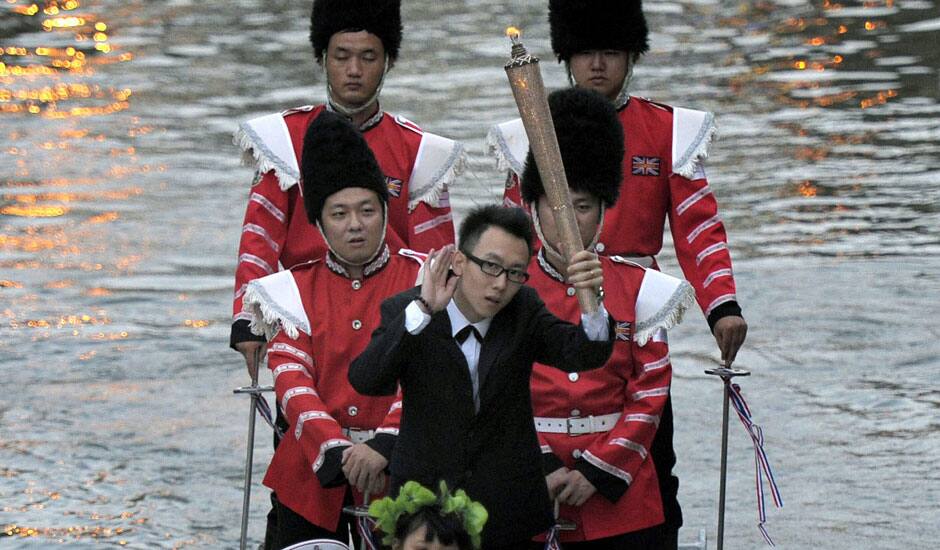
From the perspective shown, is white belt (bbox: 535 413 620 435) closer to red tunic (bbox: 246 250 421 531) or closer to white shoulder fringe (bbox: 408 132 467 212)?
red tunic (bbox: 246 250 421 531)

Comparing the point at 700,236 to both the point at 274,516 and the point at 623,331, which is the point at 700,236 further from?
the point at 274,516

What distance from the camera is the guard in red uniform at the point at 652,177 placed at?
6617mm

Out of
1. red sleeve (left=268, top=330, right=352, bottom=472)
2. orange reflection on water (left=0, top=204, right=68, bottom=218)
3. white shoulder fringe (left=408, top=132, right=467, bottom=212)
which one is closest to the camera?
red sleeve (left=268, top=330, right=352, bottom=472)

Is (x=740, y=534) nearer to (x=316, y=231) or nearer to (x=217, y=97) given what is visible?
(x=316, y=231)

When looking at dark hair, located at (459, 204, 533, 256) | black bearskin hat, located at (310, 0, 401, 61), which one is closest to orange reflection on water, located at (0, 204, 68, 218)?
black bearskin hat, located at (310, 0, 401, 61)

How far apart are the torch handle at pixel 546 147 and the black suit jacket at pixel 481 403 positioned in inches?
12.0

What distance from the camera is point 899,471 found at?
29.0 ft

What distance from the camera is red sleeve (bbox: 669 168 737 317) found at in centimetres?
668

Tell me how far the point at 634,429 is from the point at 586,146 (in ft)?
2.95

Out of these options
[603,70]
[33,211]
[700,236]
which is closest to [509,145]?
[603,70]

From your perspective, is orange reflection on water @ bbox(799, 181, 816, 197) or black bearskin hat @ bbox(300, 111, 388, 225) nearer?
black bearskin hat @ bbox(300, 111, 388, 225)

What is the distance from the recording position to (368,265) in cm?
A: 607

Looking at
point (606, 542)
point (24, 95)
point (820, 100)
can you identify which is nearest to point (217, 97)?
point (24, 95)

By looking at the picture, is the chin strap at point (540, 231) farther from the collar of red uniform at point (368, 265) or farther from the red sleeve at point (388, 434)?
the red sleeve at point (388, 434)
